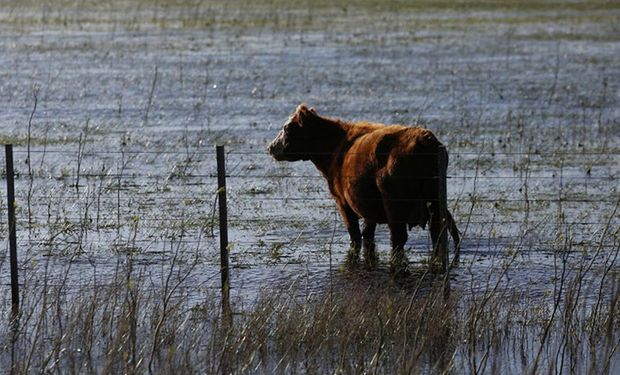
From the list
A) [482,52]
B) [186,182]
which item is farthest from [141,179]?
[482,52]

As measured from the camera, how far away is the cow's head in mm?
13625

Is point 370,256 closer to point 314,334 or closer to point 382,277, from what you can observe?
point 382,277

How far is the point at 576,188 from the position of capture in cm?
1636

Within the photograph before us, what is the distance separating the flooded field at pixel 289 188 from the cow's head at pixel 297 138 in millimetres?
843

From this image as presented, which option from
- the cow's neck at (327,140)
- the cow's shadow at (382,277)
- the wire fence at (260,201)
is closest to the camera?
the cow's shadow at (382,277)

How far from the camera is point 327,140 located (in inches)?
537

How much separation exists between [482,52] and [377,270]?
2110cm

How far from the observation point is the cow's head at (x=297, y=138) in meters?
13.6

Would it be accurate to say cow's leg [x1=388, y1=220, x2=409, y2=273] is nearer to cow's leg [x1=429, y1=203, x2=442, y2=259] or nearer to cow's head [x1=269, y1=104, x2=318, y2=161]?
cow's leg [x1=429, y1=203, x2=442, y2=259]

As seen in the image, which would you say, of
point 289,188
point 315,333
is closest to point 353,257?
point 289,188

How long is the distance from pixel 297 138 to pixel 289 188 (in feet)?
9.13

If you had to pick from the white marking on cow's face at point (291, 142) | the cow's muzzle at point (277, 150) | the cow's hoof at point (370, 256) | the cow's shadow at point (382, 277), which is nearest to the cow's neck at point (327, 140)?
→ the white marking on cow's face at point (291, 142)

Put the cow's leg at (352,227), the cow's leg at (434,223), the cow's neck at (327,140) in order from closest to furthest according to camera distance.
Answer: the cow's leg at (434,223), the cow's leg at (352,227), the cow's neck at (327,140)

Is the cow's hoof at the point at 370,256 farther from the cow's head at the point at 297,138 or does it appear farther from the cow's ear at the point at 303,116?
the cow's ear at the point at 303,116
